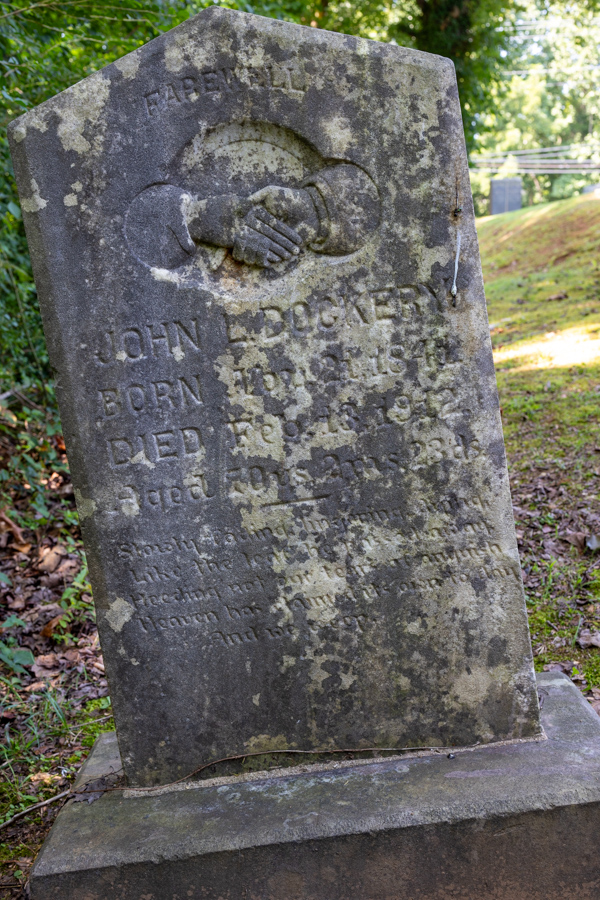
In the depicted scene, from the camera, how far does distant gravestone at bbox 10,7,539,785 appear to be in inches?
85.4

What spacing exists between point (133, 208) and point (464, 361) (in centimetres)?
117

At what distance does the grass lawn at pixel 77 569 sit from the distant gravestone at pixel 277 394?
0.87 metres

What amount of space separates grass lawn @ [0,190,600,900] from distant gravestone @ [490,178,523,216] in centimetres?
1861

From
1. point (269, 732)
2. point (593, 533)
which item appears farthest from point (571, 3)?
point (269, 732)

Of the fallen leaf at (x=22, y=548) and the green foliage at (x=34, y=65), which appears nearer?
the green foliage at (x=34, y=65)

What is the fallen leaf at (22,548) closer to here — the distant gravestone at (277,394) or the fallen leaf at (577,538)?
the distant gravestone at (277,394)

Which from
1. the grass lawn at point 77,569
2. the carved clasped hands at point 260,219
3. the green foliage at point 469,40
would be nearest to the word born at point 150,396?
the carved clasped hands at point 260,219

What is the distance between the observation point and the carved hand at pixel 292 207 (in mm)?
2238

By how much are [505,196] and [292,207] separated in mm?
25384

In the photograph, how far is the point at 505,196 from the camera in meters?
25.1

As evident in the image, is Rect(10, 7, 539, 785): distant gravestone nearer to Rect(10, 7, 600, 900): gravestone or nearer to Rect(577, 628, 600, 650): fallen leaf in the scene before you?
Rect(10, 7, 600, 900): gravestone

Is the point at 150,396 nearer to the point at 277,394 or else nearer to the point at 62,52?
the point at 277,394

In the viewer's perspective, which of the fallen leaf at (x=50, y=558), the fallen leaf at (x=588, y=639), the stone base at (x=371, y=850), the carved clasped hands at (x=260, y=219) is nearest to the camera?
the stone base at (x=371, y=850)

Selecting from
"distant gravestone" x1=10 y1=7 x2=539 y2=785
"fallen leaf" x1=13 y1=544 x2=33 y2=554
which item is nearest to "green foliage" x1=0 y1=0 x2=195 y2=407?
"fallen leaf" x1=13 y1=544 x2=33 y2=554
